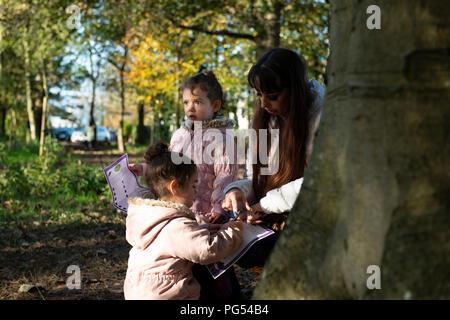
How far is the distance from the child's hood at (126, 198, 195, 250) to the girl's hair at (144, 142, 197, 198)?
13cm

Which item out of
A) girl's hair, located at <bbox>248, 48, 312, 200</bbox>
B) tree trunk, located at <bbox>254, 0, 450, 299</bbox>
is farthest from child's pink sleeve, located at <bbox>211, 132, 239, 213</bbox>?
tree trunk, located at <bbox>254, 0, 450, 299</bbox>

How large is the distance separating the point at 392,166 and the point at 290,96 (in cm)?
125

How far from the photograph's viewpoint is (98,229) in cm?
514

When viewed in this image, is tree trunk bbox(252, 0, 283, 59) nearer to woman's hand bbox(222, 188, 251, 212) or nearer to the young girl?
woman's hand bbox(222, 188, 251, 212)

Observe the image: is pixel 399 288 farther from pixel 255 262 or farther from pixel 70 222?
pixel 70 222

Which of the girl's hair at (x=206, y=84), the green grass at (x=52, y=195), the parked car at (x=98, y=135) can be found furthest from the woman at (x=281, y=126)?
the parked car at (x=98, y=135)

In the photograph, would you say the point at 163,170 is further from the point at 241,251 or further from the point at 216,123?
the point at 216,123

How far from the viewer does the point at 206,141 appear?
10.9 feet

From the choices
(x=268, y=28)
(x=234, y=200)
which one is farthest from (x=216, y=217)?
(x=268, y=28)

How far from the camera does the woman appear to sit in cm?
248

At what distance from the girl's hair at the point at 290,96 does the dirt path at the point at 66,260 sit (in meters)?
1.21

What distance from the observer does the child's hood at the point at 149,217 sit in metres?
2.23
